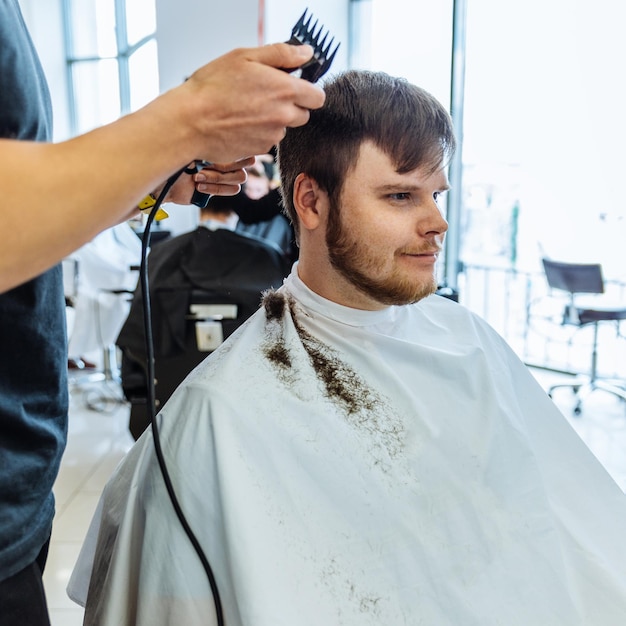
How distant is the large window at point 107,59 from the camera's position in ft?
24.7

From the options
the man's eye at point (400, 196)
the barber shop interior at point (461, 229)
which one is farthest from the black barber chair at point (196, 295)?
the man's eye at point (400, 196)

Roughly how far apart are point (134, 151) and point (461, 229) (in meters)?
4.39

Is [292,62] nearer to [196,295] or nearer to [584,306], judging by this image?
[196,295]

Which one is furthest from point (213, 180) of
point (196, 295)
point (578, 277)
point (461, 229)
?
point (461, 229)

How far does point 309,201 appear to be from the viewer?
1.45 metres

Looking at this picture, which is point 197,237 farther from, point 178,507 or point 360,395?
point 178,507

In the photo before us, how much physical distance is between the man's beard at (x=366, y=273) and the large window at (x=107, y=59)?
21.8 feet

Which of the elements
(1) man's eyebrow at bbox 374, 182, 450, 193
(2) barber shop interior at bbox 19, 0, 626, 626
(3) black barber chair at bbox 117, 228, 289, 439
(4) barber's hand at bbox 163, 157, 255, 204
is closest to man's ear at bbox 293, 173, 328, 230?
(1) man's eyebrow at bbox 374, 182, 450, 193

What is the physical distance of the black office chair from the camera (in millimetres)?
4289

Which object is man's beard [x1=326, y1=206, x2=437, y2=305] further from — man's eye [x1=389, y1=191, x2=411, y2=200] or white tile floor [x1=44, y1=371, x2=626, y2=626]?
white tile floor [x1=44, y1=371, x2=626, y2=626]

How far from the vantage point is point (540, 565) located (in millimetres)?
1215

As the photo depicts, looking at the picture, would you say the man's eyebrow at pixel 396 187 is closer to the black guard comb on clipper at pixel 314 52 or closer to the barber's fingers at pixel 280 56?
the black guard comb on clipper at pixel 314 52

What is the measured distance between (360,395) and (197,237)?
1980 mm

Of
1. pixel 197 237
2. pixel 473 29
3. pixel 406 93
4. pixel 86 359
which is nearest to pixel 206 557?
pixel 406 93
